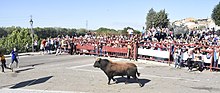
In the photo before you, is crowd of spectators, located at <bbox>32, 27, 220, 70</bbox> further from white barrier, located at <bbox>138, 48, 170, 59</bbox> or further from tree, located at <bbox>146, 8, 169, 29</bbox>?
tree, located at <bbox>146, 8, 169, 29</bbox>

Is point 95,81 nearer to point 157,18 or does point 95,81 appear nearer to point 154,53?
point 154,53

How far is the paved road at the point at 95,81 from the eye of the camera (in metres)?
12.8

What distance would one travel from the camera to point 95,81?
47.8ft

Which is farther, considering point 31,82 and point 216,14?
point 216,14

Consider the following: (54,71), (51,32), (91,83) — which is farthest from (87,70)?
(51,32)

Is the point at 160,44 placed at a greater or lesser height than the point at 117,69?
greater

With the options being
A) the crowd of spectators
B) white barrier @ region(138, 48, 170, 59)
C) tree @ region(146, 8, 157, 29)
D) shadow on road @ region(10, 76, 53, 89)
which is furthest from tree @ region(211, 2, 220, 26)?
shadow on road @ region(10, 76, 53, 89)

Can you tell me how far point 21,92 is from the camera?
12.3 metres

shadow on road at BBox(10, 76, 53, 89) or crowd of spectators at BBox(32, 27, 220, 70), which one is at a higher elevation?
crowd of spectators at BBox(32, 27, 220, 70)

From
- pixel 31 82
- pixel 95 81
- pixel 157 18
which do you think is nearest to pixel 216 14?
pixel 157 18

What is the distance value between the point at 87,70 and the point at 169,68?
4.92 m

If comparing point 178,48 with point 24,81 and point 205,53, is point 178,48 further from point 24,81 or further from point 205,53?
point 24,81

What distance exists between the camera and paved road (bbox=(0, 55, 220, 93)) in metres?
12.8

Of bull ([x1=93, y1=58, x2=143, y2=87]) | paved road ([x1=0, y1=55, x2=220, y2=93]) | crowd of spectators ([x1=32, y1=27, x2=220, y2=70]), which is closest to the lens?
paved road ([x1=0, y1=55, x2=220, y2=93])
